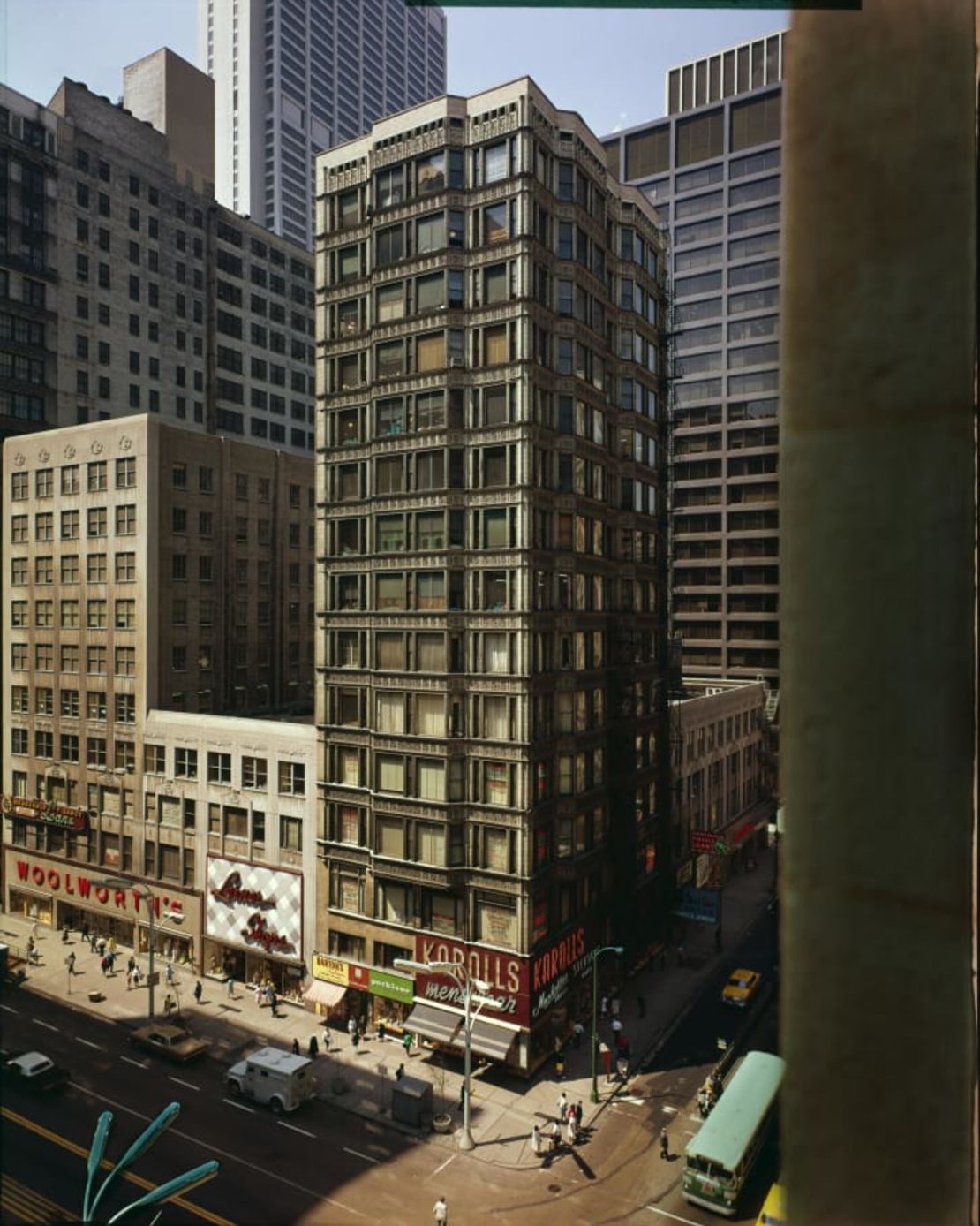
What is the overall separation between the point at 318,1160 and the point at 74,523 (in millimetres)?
42981

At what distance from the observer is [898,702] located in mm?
2582

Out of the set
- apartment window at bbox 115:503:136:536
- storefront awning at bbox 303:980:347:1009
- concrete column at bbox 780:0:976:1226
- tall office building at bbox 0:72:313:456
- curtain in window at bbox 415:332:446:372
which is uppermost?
tall office building at bbox 0:72:313:456

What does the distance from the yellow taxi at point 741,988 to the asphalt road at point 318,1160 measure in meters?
6.22

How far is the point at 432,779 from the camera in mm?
43469

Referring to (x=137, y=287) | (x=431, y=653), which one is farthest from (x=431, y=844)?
(x=137, y=287)

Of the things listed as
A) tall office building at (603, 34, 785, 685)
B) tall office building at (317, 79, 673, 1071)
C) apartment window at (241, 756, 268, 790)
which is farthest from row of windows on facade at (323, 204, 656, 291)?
tall office building at (603, 34, 785, 685)

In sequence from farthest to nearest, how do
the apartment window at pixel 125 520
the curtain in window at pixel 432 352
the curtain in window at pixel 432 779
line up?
the apartment window at pixel 125 520, the curtain in window at pixel 432 352, the curtain in window at pixel 432 779

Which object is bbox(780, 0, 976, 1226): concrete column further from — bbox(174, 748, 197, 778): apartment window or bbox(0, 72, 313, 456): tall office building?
bbox(0, 72, 313, 456): tall office building

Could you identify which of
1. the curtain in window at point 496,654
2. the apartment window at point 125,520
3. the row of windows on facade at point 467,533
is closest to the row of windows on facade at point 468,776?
the curtain in window at point 496,654

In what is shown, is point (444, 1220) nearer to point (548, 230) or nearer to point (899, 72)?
point (899, 72)

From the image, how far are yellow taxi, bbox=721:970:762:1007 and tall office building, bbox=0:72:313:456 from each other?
6737 cm

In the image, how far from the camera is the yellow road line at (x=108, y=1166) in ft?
95.2

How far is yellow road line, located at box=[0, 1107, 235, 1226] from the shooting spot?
29.0 meters

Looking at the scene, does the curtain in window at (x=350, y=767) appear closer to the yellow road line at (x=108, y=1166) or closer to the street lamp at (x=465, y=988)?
the street lamp at (x=465, y=988)
